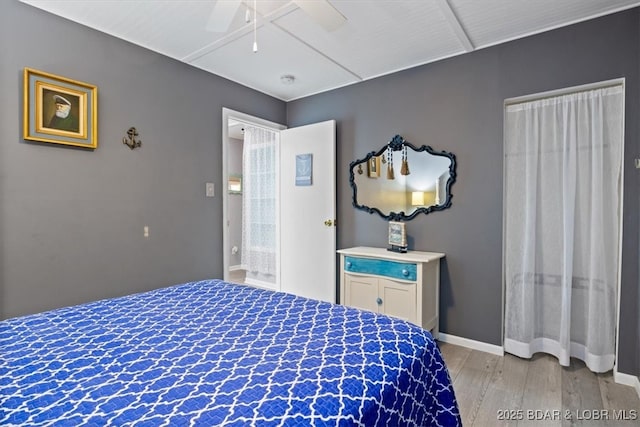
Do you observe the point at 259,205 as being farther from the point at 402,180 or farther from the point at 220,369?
the point at 220,369

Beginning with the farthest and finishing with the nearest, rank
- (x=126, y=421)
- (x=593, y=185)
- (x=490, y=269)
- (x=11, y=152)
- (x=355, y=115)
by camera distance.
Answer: (x=355, y=115), (x=490, y=269), (x=593, y=185), (x=11, y=152), (x=126, y=421)

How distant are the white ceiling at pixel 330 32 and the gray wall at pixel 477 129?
0.14 metres

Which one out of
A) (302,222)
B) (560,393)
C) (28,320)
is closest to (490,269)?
(560,393)

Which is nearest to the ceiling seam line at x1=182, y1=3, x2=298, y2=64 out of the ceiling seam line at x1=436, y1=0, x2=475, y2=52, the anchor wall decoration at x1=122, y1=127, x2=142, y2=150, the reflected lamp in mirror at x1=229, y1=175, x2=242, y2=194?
the anchor wall decoration at x1=122, y1=127, x2=142, y2=150

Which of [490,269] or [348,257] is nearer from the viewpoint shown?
[490,269]

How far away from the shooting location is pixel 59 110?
217 cm

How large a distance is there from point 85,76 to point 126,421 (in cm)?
245

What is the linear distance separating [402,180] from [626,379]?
2.08 metres

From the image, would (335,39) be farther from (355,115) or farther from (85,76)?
(85,76)

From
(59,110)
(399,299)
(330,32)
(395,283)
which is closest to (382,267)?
(395,283)

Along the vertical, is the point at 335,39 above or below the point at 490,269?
above

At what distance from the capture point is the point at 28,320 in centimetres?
142

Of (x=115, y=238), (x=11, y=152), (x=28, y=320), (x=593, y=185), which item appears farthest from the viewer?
(x=115, y=238)

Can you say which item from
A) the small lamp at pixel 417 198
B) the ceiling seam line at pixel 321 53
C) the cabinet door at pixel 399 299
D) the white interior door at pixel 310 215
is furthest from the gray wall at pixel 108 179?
the small lamp at pixel 417 198
